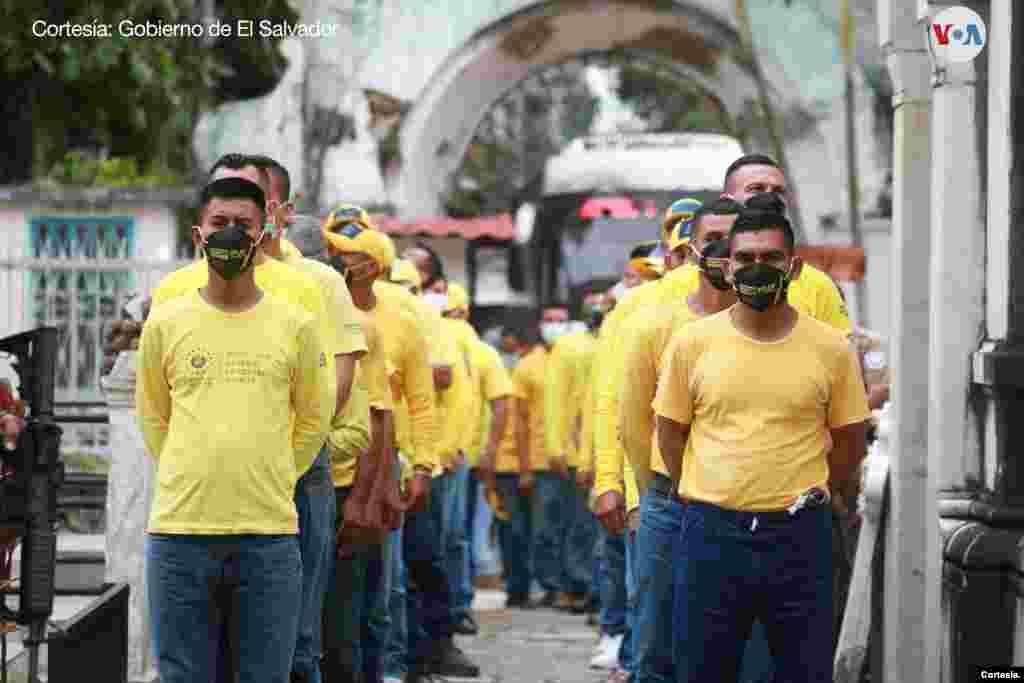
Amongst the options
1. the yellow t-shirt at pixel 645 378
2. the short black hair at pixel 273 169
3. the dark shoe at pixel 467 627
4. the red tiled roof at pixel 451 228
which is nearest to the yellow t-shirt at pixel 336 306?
the short black hair at pixel 273 169

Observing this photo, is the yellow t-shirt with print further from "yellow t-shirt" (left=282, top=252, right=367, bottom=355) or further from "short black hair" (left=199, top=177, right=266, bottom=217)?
"short black hair" (left=199, top=177, right=266, bottom=217)

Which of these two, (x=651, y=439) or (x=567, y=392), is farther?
(x=567, y=392)

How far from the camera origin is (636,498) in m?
8.25

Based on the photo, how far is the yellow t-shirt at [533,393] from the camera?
52.5 feet

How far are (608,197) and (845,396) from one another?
21.2 m

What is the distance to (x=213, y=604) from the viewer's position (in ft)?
21.1

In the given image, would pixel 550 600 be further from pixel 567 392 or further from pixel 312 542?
pixel 312 542

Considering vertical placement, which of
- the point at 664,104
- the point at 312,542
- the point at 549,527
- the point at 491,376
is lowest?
the point at 549,527

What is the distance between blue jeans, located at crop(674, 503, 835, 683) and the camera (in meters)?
6.36

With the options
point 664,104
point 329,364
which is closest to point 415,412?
point 329,364

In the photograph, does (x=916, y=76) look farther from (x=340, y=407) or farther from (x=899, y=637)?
(x=340, y=407)

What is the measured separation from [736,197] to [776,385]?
1.49 meters

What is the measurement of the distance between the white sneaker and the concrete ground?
7 centimetres

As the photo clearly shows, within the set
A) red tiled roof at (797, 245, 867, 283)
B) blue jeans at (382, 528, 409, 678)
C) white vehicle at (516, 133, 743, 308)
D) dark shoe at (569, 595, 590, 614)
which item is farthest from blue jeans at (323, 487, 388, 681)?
white vehicle at (516, 133, 743, 308)
